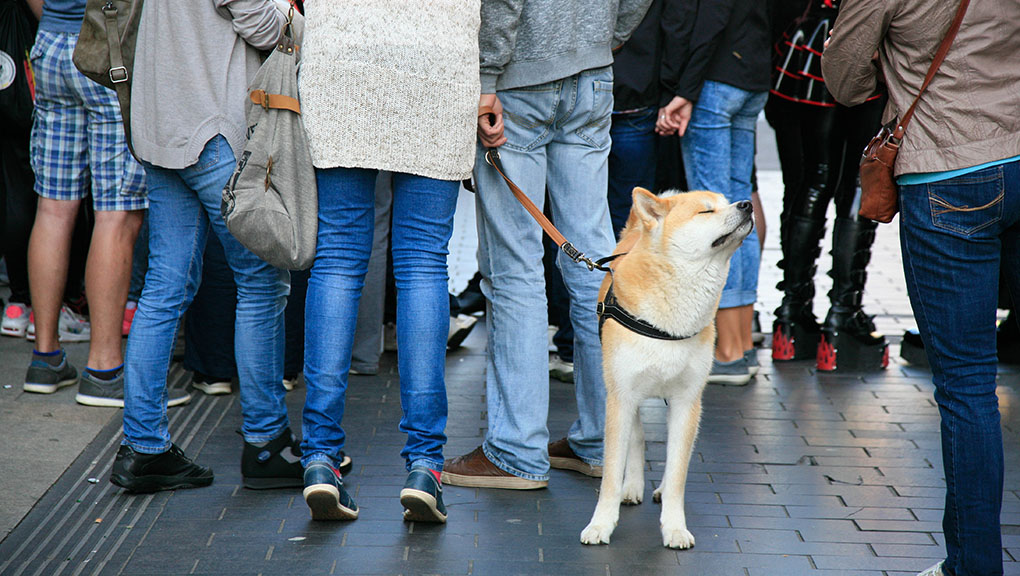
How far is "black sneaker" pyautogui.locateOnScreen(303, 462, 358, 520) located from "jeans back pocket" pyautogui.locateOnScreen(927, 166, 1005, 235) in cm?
202

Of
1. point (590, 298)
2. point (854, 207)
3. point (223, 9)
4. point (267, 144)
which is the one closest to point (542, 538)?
point (590, 298)

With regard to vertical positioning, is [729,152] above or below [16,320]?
above

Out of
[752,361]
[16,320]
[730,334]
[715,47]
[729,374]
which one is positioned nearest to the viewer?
[715,47]

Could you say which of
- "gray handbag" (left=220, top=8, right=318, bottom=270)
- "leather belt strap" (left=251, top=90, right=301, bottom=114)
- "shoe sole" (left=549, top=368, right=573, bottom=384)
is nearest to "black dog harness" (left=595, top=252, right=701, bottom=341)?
"gray handbag" (left=220, top=8, right=318, bottom=270)

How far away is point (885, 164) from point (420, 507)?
5.92ft

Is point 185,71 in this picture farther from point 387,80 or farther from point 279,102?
point 387,80

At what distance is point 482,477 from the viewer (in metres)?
3.94

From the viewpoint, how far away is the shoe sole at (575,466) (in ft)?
13.5

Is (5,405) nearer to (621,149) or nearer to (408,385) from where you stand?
(408,385)

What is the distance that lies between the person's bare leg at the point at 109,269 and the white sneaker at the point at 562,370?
2180 millimetres

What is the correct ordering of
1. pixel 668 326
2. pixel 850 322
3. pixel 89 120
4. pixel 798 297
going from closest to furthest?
pixel 668 326
pixel 89 120
pixel 850 322
pixel 798 297

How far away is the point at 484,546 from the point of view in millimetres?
3391

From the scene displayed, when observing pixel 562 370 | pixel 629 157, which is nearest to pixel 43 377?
pixel 562 370

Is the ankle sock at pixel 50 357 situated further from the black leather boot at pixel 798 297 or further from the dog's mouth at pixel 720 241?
the black leather boot at pixel 798 297
